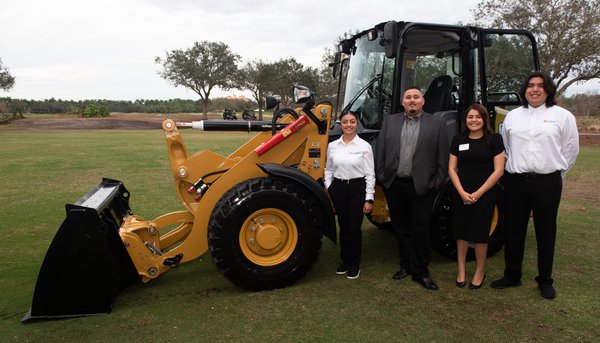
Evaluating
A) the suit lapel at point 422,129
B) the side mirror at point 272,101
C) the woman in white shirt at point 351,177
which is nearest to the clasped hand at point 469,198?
the suit lapel at point 422,129

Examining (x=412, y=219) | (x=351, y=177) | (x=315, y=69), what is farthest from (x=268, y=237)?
(x=315, y=69)

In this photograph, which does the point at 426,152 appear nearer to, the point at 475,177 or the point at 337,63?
the point at 475,177

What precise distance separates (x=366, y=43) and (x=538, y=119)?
1.96m

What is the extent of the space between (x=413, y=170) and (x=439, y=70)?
1.42 meters

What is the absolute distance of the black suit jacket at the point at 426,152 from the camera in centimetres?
392

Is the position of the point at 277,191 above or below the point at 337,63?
below

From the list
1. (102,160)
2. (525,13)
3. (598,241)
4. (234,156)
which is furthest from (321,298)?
(525,13)

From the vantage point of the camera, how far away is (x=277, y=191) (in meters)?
3.87

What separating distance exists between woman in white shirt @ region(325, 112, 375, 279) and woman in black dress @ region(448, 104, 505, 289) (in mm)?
769

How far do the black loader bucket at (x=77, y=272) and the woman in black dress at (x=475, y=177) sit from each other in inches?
121

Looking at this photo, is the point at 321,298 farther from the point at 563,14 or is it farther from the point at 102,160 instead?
the point at 563,14

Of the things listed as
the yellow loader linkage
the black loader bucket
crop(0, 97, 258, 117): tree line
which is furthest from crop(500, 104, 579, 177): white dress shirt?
crop(0, 97, 258, 117): tree line

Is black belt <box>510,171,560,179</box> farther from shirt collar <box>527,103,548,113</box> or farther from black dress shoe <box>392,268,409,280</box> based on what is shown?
black dress shoe <box>392,268,409,280</box>

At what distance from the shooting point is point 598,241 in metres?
5.45
